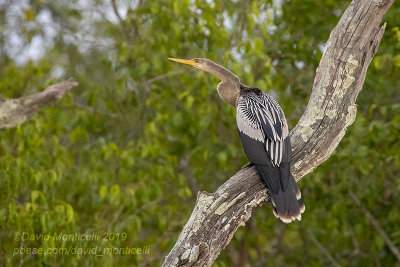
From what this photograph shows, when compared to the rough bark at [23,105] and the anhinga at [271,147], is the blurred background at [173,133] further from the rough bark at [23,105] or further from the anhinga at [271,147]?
the anhinga at [271,147]

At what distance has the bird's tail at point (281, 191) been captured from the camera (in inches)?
121

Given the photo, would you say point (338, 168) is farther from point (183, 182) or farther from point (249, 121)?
point (249, 121)

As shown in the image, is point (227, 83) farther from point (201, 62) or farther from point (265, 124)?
point (265, 124)

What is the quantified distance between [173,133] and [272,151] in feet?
7.41

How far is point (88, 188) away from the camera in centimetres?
538

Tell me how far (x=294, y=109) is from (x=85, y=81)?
2.52m

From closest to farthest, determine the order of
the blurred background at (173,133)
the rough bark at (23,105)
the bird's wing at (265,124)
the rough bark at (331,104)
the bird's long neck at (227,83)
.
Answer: the rough bark at (331,104), the bird's wing at (265,124), the rough bark at (23,105), the bird's long neck at (227,83), the blurred background at (173,133)

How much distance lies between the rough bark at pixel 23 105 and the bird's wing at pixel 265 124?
4.52 feet

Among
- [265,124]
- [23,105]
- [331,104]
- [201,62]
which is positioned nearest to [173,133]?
[201,62]

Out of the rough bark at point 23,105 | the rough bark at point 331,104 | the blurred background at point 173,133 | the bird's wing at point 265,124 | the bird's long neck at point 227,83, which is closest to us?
the rough bark at point 331,104

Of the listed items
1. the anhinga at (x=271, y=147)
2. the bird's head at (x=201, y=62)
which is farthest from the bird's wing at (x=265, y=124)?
the bird's head at (x=201, y=62)

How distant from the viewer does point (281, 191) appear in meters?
3.10

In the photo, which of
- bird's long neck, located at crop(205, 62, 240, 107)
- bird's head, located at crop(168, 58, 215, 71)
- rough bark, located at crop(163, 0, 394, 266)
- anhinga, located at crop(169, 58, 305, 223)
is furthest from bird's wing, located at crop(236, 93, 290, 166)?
bird's head, located at crop(168, 58, 215, 71)

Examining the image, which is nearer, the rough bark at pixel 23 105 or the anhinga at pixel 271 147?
the anhinga at pixel 271 147
